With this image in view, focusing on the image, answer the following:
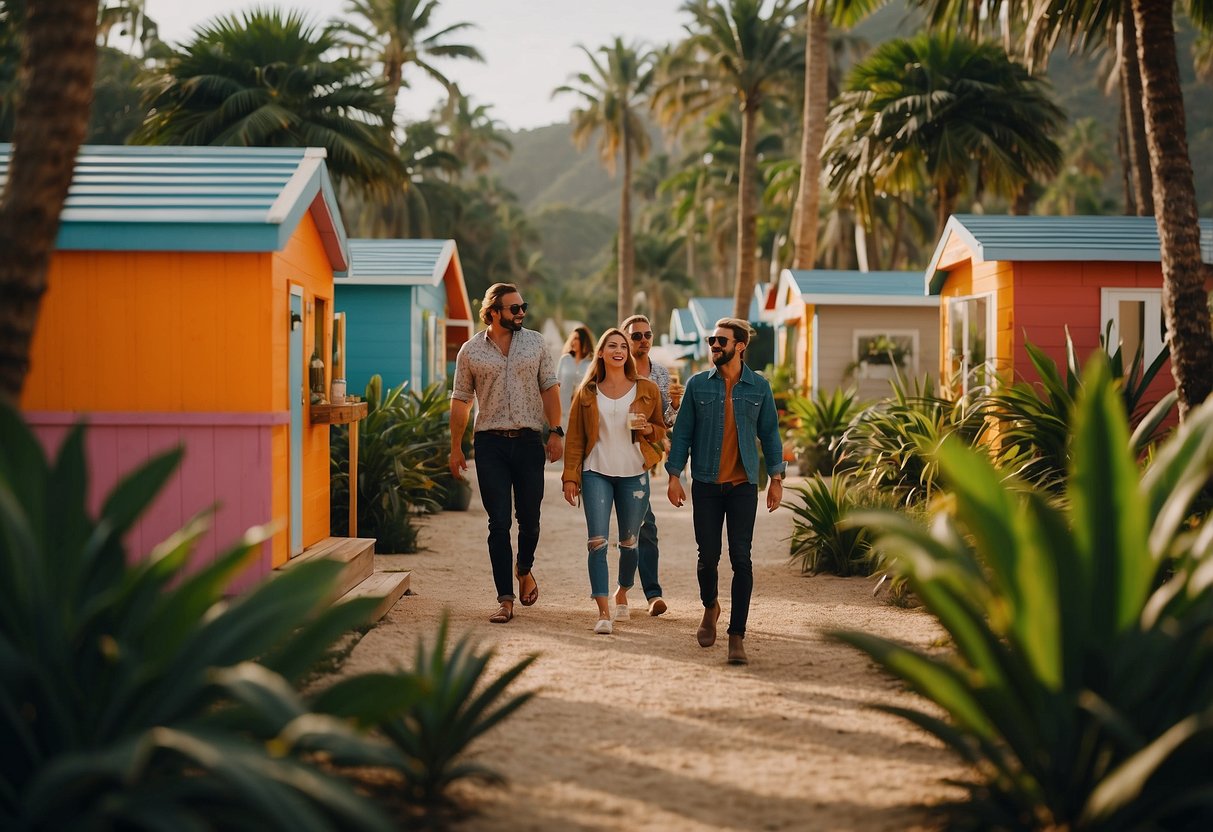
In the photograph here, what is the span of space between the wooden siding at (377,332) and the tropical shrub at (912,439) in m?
8.71

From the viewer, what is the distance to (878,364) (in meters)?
23.3

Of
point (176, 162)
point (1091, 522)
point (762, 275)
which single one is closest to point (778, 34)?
point (176, 162)

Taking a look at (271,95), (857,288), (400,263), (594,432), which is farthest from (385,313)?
(594,432)

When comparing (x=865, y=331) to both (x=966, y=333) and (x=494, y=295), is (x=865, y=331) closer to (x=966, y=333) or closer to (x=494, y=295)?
(x=966, y=333)

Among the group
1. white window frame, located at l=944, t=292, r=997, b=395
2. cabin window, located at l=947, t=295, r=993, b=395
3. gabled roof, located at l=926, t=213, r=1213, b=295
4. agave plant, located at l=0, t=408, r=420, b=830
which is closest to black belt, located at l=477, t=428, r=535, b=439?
agave plant, located at l=0, t=408, r=420, b=830

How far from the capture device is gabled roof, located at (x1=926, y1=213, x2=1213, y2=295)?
12.7m

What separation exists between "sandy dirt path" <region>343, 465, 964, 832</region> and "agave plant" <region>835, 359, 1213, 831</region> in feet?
1.43

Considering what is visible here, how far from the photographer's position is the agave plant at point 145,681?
2898 millimetres

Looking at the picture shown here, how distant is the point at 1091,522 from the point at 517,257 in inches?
2822

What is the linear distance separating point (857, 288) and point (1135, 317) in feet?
33.0

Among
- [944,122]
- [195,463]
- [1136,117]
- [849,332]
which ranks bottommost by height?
[195,463]

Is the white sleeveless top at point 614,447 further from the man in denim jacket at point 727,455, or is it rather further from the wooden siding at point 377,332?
the wooden siding at point 377,332

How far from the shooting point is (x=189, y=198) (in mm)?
7359

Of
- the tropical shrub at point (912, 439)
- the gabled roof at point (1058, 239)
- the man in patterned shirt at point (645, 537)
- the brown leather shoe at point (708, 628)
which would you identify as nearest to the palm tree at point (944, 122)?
the gabled roof at point (1058, 239)
